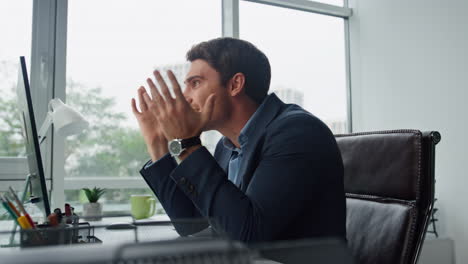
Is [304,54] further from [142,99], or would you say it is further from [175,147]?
[175,147]

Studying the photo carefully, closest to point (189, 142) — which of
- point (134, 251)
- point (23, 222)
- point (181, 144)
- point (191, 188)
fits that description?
point (181, 144)

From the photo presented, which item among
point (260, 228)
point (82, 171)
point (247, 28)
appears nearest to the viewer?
point (260, 228)

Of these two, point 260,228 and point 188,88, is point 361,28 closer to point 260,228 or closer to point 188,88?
point 188,88

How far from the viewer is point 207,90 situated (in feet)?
4.09

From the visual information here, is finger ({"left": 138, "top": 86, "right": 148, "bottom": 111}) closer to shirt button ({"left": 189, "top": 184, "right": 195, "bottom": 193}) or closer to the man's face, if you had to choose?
the man's face

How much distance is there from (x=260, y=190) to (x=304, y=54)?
7.34 feet

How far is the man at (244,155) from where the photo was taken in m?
0.93

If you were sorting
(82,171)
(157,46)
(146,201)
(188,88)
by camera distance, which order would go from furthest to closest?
1. (157,46)
2. (82,171)
3. (146,201)
4. (188,88)

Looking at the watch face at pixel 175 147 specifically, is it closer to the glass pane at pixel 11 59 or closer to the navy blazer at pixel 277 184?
the navy blazer at pixel 277 184

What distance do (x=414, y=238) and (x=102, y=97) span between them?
1748 millimetres

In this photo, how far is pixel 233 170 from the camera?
4.41ft

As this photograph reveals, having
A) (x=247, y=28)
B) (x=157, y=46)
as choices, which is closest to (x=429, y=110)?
(x=247, y=28)

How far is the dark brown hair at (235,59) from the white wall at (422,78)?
5.11ft

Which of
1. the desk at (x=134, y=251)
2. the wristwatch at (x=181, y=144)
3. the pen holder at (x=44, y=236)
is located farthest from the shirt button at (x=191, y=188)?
the desk at (x=134, y=251)
